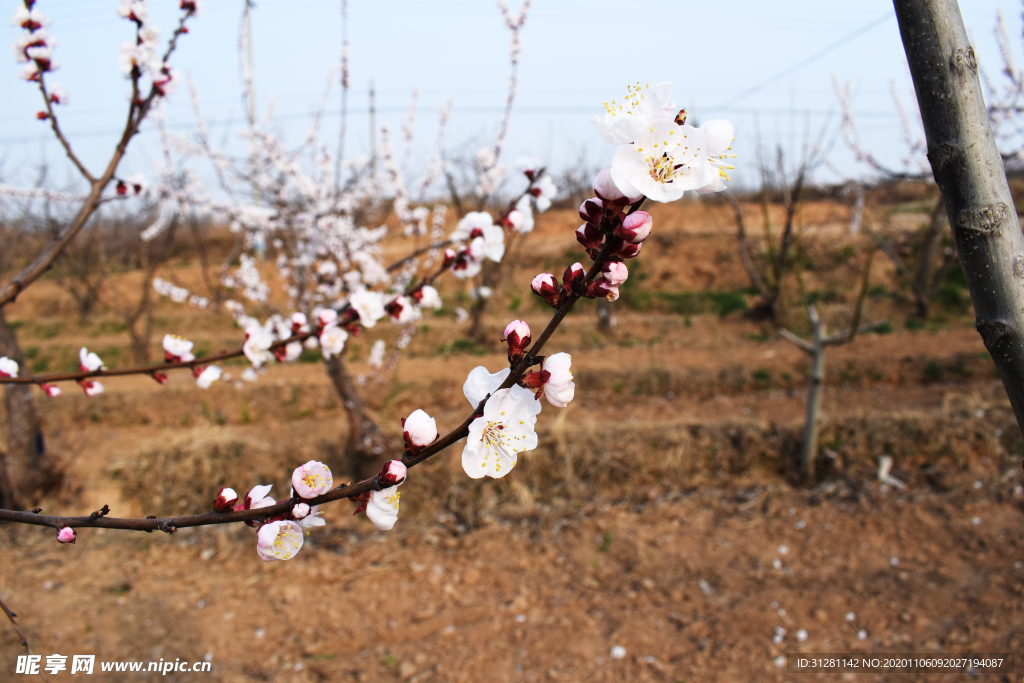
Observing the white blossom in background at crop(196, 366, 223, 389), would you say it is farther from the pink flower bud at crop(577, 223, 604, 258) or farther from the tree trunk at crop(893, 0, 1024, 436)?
the tree trunk at crop(893, 0, 1024, 436)

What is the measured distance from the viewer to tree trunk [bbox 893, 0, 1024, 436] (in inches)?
28.3

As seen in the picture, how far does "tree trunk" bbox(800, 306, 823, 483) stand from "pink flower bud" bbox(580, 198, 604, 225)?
3.76m

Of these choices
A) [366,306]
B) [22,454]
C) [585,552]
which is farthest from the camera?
[22,454]

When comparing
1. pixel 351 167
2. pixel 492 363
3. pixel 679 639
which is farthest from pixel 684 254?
pixel 679 639

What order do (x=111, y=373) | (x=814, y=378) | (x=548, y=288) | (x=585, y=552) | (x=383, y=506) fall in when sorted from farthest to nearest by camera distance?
(x=814, y=378), (x=585, y=552), (x=111, y=373), (x=383, y=506), (x=548, y=288)

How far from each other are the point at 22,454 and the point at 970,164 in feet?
18.8

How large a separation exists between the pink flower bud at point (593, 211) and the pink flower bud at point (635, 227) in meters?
0.03

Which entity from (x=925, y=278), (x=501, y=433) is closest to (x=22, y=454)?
(x=501, y=433)

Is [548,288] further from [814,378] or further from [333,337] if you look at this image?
[814,378]

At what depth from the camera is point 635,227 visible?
0.66 m

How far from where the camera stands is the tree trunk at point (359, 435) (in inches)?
168

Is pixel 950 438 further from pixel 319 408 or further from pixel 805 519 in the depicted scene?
pixel 319 408

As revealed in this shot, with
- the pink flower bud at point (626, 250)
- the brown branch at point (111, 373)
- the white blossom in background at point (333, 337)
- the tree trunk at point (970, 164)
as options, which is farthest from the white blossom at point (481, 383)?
the white blossom in background at point (333, 337)

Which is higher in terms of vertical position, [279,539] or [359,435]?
[279,539]
